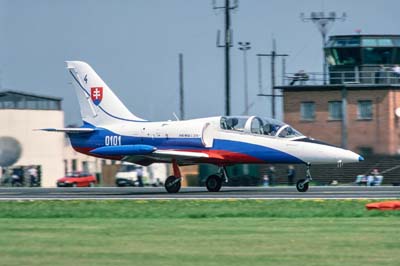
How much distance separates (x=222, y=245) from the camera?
1948 cm

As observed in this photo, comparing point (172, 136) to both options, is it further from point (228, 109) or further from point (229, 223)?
point (228, 109)

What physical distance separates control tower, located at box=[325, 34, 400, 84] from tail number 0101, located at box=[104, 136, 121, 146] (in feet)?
115

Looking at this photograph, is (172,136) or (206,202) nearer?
(206,202)

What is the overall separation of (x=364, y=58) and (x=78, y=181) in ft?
69.6

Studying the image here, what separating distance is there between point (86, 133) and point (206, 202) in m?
11.2

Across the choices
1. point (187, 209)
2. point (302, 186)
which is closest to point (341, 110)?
point (302, 186)

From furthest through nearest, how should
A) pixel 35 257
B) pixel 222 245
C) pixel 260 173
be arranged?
pixel 260 173 → pixel 222 245 → pixel 35 257

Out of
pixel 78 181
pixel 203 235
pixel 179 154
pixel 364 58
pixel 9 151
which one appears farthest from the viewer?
pixel 364 58

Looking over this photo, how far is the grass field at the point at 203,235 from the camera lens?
58.7 ft

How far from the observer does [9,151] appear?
71562mm

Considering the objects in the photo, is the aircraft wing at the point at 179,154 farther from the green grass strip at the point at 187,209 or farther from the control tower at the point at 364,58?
the control tower at the point at 364,58

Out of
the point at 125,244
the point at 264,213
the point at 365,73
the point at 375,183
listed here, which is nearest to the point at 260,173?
the point at 375,183

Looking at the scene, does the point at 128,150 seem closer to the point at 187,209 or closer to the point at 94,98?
the point at 94,98

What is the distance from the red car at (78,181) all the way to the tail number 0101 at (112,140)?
24748mm
